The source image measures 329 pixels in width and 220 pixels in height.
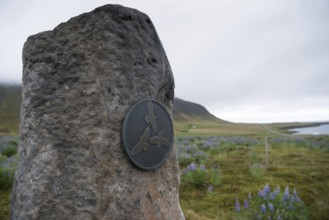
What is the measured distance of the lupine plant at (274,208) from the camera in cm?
490

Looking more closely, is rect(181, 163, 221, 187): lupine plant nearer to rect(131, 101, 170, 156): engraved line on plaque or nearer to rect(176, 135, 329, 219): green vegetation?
rect(176, 135, 329, 219): green vegetation

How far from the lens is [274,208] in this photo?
203 inches

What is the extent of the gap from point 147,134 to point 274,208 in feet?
11.5

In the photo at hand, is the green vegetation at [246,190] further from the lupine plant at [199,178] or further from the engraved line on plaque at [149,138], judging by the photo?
the engraved line on plaque at [149,138]

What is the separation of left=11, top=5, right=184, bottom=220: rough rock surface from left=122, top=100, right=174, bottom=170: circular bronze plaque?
9cm

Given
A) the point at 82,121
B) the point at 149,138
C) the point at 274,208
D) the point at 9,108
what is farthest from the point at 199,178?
the point at 9,108

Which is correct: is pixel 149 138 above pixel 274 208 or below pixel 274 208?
above

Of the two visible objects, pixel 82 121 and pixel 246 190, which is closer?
pixel 82 121

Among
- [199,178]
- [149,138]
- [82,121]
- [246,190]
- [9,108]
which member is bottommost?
[246,190]

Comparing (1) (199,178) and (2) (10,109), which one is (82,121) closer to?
(1) (199,178)

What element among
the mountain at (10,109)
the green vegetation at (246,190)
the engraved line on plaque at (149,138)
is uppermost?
the mountain at (10,109)

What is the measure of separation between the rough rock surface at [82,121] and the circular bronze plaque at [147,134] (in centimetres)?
9

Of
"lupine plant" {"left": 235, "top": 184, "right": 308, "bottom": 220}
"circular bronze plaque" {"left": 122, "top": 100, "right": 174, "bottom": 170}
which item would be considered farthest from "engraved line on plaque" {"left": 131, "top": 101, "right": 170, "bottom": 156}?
"lupine plant" {"left": 235, "top": 184, "right": 308, "bottom": 220}

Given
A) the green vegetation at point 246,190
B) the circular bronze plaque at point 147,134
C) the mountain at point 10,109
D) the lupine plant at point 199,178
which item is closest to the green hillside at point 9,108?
the mountain at point 10,109
